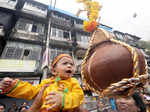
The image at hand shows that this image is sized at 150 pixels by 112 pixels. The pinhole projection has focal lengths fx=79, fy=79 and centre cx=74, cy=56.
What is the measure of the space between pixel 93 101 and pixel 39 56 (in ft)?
20.3

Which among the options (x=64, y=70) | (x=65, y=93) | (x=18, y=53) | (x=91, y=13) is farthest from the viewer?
(x=18, y=53)

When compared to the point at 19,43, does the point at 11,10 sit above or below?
above

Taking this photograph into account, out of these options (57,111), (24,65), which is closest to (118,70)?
(57,111)

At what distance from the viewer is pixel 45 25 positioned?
9789mm

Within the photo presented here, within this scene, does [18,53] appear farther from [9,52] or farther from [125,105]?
[125,105]

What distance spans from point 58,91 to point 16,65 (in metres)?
7.08

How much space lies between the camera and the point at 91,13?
1.29 meters

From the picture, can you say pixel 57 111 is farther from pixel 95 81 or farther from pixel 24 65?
pixel 24 65

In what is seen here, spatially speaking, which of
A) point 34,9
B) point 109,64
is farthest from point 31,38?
point 109,64

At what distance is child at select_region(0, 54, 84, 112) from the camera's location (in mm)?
669

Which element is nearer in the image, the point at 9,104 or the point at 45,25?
the point at 9,104

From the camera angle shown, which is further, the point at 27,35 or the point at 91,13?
the point at 27,35

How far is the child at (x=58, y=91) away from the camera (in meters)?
0.67

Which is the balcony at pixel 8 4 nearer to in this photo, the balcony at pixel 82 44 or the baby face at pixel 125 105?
the balcony at pixel 82 44
